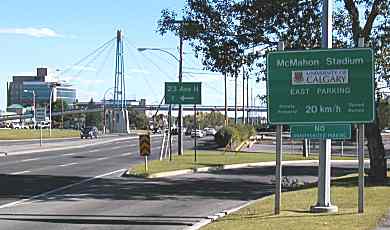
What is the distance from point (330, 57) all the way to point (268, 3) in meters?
7.54

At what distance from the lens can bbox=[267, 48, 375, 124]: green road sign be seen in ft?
43.3

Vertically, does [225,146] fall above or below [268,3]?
below

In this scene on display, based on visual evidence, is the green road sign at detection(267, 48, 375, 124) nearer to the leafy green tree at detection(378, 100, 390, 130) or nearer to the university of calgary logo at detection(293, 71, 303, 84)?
the university of calgary logo at detection(293, 71, 303, 84)

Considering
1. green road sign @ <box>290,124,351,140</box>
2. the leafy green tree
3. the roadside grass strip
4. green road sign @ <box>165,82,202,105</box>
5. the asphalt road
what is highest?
green road sign @ <box>165,82,202,105</box>

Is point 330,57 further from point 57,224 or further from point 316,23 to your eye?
point 316,23

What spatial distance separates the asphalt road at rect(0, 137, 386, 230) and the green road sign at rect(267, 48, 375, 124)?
293 cm

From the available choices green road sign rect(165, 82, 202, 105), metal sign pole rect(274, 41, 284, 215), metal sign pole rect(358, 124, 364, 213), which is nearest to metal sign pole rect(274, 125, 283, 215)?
metal sign pole rect(274, 41, 284, 215)

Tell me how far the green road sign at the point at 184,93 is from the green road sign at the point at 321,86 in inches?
955

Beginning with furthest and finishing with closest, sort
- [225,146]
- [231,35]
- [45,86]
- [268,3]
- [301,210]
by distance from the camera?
[45,86], [225,146], [231,35], [268,3], [301,210]

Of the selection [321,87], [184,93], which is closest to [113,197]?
[321,87]

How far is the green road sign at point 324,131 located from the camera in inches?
539

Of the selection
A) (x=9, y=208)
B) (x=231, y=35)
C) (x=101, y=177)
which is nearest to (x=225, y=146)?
(x=101, y=177)

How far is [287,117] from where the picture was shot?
1347 cm

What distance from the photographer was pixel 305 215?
13258mm
